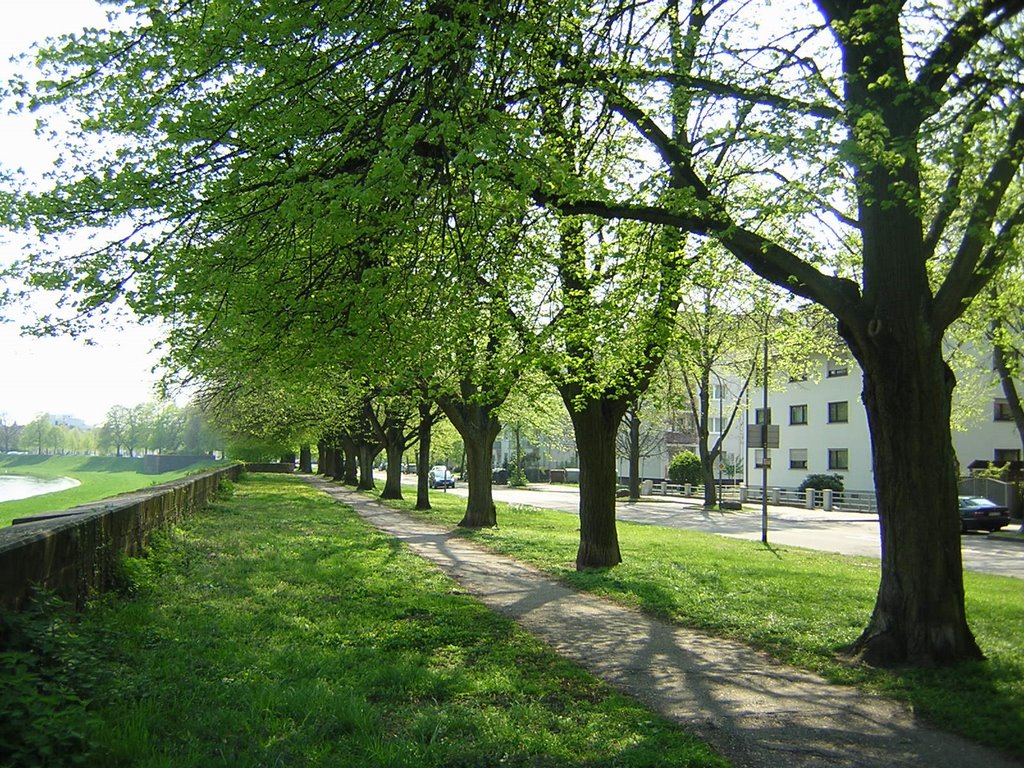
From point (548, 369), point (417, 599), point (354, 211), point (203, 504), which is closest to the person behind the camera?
point (354, 211)

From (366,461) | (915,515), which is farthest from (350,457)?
(915,515)

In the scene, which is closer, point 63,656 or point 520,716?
point 63,656

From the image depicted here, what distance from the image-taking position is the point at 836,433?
50.1 m

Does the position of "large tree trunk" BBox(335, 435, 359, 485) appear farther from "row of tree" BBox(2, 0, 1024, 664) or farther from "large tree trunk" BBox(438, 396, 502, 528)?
"row of tree" BBox(2, 0, 1024, 664)

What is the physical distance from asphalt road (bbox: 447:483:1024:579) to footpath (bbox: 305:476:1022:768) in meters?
11.7

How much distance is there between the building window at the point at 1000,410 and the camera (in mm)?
43031

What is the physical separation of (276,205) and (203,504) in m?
16.8

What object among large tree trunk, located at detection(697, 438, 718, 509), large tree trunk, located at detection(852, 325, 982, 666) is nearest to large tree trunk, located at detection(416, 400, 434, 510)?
large tree trunk, located at detection(697, 438, 718, 509)

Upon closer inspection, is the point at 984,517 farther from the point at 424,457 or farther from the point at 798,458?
the point at 798,458

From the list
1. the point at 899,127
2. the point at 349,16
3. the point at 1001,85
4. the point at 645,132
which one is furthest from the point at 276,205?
the point at 1001,85

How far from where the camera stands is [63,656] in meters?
5.28

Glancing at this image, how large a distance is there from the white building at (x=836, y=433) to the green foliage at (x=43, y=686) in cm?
4081

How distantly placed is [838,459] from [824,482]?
3.01 meters

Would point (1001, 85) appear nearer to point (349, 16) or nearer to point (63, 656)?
point (349, 16)
